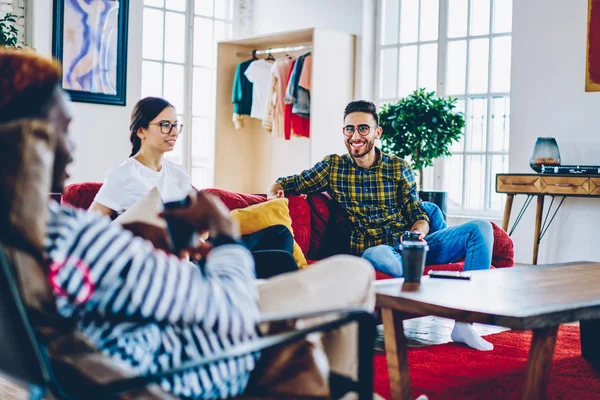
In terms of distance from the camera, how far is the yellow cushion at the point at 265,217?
126 inches

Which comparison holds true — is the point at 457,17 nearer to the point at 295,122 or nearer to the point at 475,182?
the point at 475,182

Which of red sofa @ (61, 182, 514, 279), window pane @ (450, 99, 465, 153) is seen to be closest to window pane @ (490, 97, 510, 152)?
window pane @ (450, 99, 465, 153)

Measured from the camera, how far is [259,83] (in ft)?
23.3

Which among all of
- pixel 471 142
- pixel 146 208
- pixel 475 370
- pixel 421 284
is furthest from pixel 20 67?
pixel 471 142

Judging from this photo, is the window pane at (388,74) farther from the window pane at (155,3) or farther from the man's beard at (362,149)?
the man's beard at (362,149)

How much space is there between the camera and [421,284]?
2389 millimetres

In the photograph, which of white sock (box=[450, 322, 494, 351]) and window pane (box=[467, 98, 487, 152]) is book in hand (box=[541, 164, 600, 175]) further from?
white sock (box=[450, 322, 494, 351])

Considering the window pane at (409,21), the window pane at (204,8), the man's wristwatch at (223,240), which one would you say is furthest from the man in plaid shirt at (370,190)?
the window pane at (204,8)

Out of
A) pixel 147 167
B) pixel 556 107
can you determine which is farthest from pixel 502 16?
pixel 147 167

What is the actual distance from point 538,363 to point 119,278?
51.5 inches

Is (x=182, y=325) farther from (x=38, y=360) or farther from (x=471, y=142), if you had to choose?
(x=471, y=142)

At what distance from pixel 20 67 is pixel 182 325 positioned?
0.48m

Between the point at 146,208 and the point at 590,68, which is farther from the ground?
the point at 590,68

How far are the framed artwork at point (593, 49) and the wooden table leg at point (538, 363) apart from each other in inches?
159
